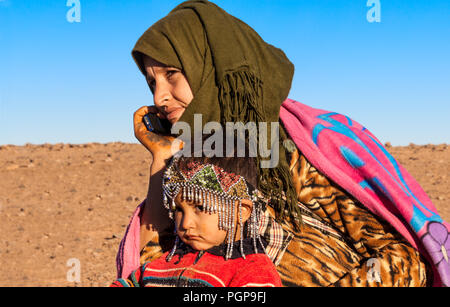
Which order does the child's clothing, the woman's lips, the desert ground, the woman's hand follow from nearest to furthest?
the child's clothing
the woman's lips
the woman's hand
the desert ground

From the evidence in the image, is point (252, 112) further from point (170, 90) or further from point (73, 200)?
point (73, 200)

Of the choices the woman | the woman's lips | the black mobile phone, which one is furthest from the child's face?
the black mobile phone

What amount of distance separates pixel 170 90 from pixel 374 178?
54.8 inches

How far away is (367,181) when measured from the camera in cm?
314

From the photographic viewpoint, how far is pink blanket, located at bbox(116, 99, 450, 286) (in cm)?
303

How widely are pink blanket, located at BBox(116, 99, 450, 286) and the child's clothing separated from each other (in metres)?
0.48

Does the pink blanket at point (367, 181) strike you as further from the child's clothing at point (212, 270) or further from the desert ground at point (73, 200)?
the desert ground at point (73, 200)

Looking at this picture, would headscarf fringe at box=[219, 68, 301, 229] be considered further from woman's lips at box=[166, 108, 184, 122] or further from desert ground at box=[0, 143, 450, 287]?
desert ground at box=[0, 143, 450, 287]

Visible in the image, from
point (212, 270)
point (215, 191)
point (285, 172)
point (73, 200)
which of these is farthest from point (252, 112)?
point (73, 200)

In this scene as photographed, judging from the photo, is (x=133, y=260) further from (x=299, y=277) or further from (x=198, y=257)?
(x=299, y=277)

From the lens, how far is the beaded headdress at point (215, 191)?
263 cm

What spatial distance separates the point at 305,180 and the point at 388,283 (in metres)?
0.78

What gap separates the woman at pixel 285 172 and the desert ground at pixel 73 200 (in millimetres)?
5054
